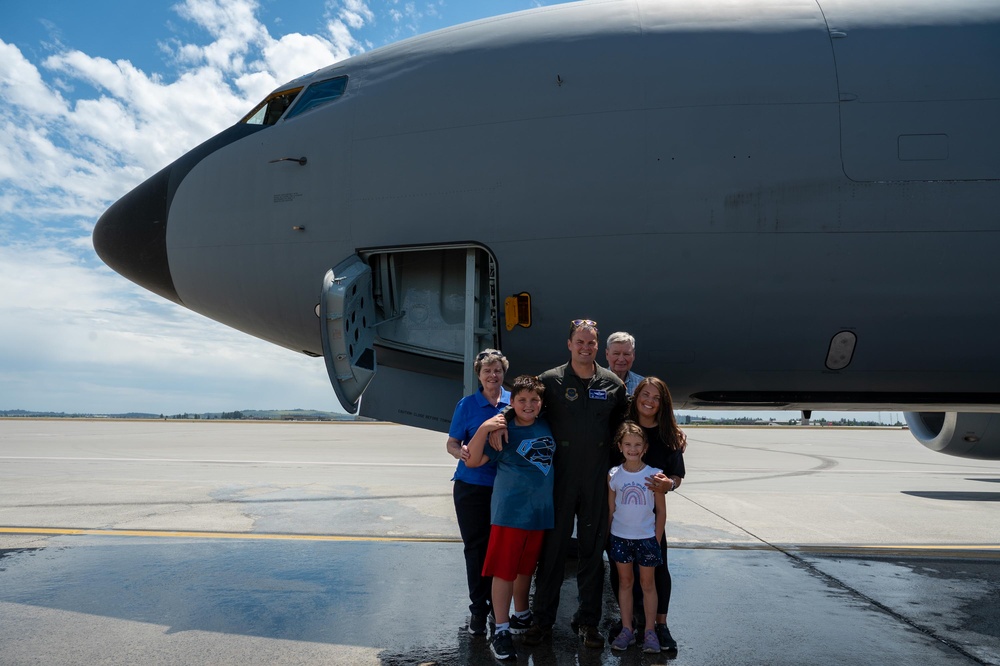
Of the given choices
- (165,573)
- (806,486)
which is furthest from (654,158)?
(806,486)

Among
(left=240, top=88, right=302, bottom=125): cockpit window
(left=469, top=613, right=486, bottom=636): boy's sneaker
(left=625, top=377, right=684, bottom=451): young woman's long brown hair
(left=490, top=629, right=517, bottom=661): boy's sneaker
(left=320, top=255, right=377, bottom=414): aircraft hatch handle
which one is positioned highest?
(left=240, top=88, right=302, bottom=125): cockpit window

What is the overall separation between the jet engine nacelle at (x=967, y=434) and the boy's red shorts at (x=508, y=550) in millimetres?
6046

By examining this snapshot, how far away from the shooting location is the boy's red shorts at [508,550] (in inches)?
139

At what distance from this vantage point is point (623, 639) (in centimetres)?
360

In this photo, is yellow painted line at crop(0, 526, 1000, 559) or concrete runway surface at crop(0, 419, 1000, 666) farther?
yellow painted line at crop(0, 526, 1000, 559)

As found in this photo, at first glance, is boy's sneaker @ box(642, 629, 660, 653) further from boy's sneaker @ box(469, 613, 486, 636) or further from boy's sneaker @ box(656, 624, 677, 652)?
boy's sneaker @ box(469, 613, 486, 636)

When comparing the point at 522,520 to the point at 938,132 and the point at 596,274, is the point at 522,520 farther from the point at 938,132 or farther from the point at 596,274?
the point at 938,132

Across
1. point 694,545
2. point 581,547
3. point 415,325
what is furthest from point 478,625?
point 694,545

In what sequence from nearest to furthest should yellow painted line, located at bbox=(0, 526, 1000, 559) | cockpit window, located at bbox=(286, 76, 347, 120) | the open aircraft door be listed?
the open aircraft door
cockpit window, located at bbox=(286, 76, 347, 120)
yellow painted line, located at bbox=(0, 526, 1000, 559)

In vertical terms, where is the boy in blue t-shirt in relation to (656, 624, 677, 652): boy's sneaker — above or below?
above

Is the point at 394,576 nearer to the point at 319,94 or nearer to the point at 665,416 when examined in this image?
the point at 665,416

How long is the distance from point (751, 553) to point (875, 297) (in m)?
2.89

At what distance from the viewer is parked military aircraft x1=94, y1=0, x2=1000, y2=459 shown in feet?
14.1

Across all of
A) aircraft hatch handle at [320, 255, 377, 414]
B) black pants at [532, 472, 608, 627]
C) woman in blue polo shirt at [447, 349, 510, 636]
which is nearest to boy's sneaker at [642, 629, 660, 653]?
black pants at [532, 472, 608, 627]
